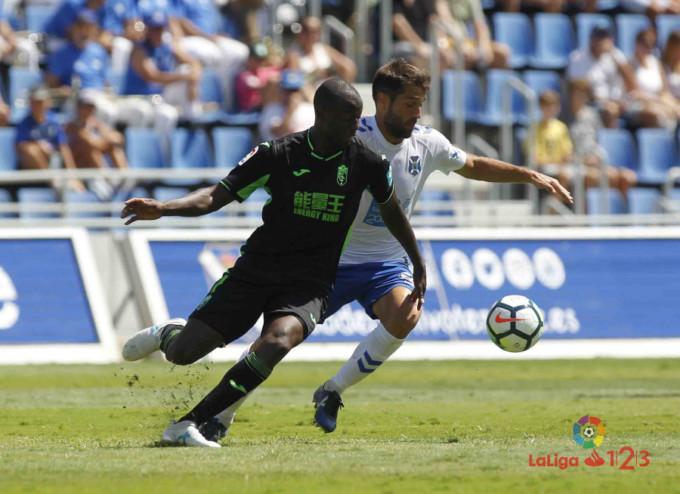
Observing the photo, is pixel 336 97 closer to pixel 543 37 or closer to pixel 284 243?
pixel 284 243

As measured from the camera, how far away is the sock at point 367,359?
28.7 feet

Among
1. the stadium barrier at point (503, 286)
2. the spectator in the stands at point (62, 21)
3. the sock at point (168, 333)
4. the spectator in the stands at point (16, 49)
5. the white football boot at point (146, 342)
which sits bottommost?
the stadium barrier at point (503, 286)

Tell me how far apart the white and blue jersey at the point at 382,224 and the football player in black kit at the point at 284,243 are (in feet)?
3.45

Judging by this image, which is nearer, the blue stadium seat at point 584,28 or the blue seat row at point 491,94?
the blue seat row at point 491,94

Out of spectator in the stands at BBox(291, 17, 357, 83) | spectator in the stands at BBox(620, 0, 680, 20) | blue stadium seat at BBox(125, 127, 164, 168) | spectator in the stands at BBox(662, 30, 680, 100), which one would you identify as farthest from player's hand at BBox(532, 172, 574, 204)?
spectator in the stands at BBox(620, 0, 680, 20)

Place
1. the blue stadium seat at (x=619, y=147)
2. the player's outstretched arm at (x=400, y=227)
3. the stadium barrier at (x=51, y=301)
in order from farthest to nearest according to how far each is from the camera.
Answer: the blue stadium seat at (x=619, y=147)
the stadium barrier at (x=51, y=301)
the player's outstretched arm at (x=400, y=227)

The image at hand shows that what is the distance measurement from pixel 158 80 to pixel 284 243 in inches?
443

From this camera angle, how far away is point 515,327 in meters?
9.27

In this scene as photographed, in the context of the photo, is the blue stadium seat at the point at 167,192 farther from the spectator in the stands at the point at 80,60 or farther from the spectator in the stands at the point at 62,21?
the spectator in the stands at the point at 62,21

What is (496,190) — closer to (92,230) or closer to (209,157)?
(209,157)

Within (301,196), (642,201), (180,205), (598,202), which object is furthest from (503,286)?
(180,205)

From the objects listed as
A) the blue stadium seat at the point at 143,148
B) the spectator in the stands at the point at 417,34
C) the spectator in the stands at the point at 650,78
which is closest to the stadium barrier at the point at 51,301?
the blue stadium seat at the point at 143,148

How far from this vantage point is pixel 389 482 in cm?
600

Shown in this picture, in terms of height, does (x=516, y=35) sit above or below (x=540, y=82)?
above
